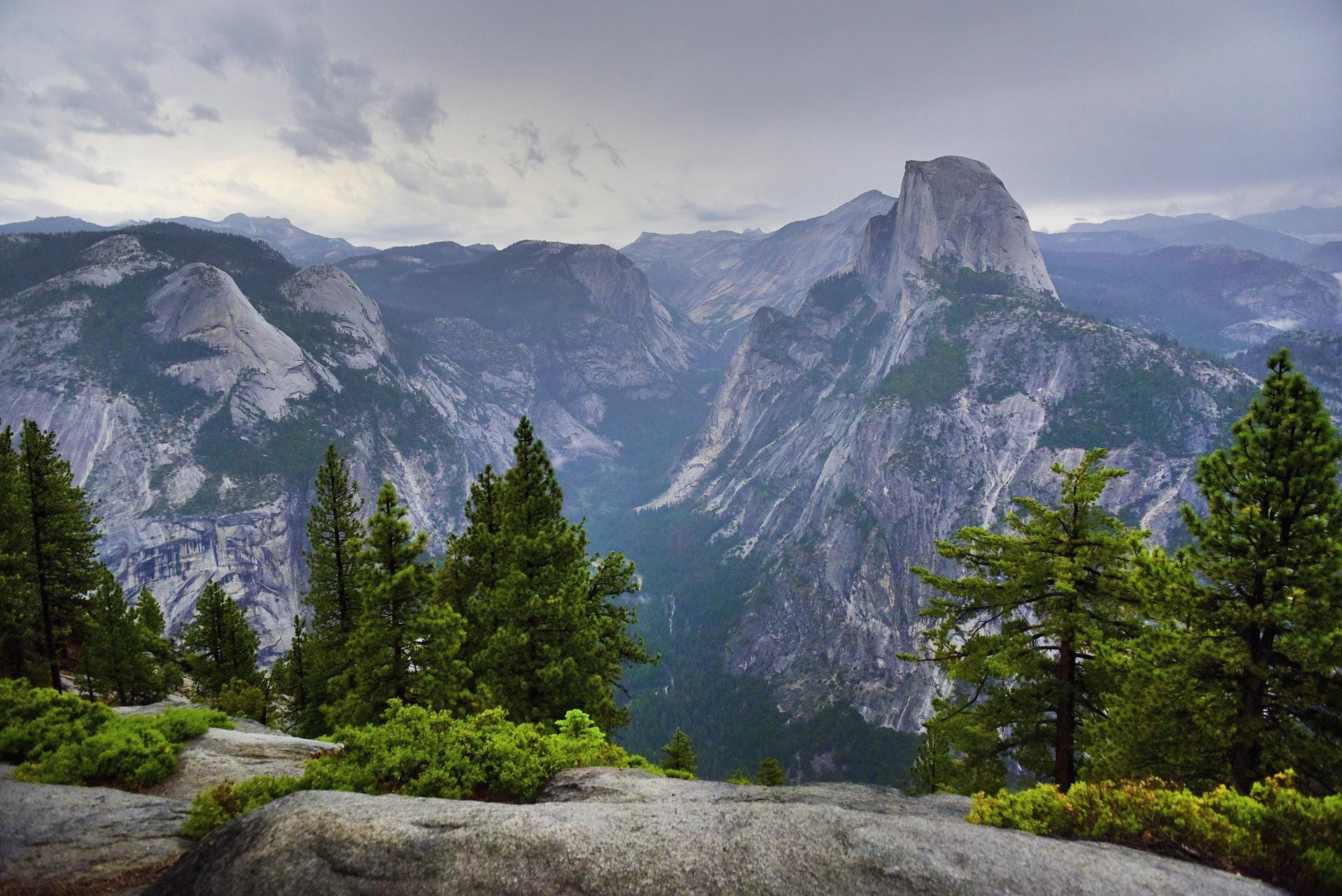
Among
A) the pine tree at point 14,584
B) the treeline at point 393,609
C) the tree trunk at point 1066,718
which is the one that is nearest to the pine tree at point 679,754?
the treeline at point 393,609

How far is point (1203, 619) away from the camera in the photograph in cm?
1286

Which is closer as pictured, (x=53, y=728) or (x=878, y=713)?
(x=53, y=728)

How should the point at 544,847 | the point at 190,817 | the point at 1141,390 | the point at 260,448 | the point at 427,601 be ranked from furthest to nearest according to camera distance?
the point at 1141,390 < the point at 260,448 < the point at 427,601 < the point at 190,817 < the point at 544,847

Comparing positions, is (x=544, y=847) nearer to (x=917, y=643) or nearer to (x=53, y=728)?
(x=53, y=728)

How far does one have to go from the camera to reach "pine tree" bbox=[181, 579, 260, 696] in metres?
33.8

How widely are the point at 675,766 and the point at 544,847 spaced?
122ft

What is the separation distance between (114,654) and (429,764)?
1127 inches

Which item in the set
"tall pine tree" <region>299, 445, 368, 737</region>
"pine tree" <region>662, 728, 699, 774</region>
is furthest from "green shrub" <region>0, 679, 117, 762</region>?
"pine tree" <region>662, 728, 699, 774</region>

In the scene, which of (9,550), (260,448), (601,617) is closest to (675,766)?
(601,617)

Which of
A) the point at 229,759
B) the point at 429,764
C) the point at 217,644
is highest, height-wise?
the point at 429,764

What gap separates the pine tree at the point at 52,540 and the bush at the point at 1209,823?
35394 mm

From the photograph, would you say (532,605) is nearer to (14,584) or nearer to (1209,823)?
(1209,823)

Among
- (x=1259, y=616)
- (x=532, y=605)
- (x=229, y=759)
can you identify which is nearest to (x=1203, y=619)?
(x=1259, y=616)

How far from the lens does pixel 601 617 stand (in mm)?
22297
